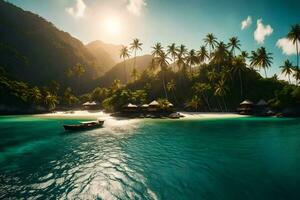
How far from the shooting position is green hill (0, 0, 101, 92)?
363 ft

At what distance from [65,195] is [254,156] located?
13.8 m

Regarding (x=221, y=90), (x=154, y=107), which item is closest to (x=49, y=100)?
(x=154, y=107)

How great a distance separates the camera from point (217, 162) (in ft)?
44.4

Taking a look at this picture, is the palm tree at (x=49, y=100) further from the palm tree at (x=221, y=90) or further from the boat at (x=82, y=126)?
the palm tree at (x=221, y=90)

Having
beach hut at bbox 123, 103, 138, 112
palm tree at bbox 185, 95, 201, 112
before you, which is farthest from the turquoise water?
palm tree at bbox 185, 95, 201, 112

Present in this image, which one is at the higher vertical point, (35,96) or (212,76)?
(212,76)

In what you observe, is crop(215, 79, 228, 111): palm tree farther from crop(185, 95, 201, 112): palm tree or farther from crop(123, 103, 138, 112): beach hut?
crop(123, 103, 138, 112): beach hut

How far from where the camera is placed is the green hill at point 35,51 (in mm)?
110688

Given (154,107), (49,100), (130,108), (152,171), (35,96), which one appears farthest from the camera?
(49,100)

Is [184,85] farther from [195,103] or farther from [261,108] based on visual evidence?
[261,108]

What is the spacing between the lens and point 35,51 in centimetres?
12488

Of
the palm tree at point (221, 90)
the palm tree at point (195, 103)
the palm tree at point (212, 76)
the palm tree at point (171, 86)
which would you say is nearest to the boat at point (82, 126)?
the palm tree at point (195, 103)

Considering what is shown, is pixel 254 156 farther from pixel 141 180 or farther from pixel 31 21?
pixel 31 21

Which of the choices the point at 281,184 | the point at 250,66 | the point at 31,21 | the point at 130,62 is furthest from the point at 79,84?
the point at 281,184
